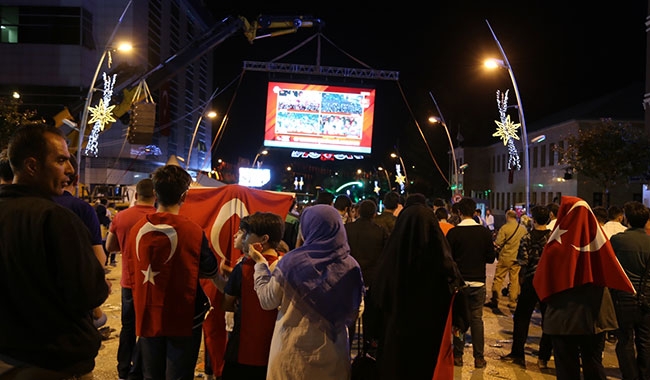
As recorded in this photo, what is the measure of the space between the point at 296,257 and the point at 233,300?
0.65 metres

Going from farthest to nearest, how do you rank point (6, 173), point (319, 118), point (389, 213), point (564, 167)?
point (564, 167) → point (319, 118) → point (389, 213) → point (6, 173)

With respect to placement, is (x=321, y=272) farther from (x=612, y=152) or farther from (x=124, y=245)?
(x=612, y=152)

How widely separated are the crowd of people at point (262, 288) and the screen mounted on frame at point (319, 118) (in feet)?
82.4

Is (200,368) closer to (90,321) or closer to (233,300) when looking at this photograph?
(233,300)

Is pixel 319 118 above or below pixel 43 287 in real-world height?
above

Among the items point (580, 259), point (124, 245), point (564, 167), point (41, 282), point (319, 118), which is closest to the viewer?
point (41, 282)

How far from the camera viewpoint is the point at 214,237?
5805 millimetres

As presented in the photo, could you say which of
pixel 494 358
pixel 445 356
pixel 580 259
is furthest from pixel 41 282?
pixel 494 358

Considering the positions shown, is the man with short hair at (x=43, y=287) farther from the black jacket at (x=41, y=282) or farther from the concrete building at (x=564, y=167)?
the concrete building at (x=564, y=167)

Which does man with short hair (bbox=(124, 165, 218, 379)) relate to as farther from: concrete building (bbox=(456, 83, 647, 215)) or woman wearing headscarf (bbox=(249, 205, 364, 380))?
concrete building (bbox=(456, 83, 647, 215))

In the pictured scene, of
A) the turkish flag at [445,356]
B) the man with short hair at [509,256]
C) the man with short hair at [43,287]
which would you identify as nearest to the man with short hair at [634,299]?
the turkish flag at [445,356]

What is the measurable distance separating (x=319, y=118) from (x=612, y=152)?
15720 millimetres

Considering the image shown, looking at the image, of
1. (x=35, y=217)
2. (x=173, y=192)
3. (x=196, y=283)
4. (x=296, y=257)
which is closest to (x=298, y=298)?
(x=296, y=257)

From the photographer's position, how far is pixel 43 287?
2301 millimetres
